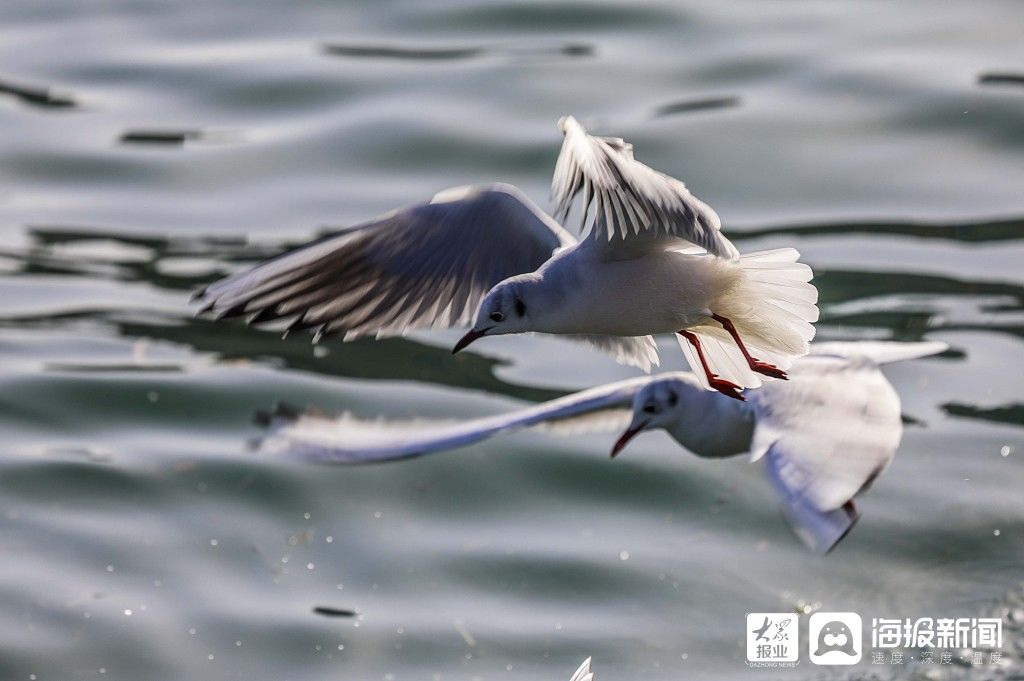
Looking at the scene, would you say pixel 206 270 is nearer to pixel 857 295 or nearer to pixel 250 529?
pixel 250 529

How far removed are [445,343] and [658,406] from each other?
9.37ft

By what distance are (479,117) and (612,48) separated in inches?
53.3

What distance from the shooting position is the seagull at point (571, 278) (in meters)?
4.23

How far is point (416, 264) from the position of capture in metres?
5.50

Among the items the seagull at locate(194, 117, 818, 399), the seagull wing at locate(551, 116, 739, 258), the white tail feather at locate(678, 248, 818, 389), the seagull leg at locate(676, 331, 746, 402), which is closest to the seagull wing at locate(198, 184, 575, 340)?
the seagull at locate(194, 117, 818, 399)

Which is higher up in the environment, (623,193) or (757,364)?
(623,193)
